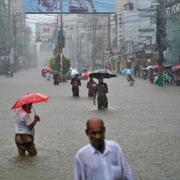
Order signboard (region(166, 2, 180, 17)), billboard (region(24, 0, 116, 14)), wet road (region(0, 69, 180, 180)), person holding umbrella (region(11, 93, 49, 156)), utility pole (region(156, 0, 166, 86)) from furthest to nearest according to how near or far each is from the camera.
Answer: signboard (region(166, 2, 180, 17)), billboard (region(24, 0, 116, 14)), utility pole (region(156, 0, 166, 86)), person holding umbrella (region(11, 93, 49, 156)), wet road (region(0, 69, 180, 180))

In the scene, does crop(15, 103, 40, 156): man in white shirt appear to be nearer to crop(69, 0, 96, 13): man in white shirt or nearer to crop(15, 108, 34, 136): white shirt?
crop(15, 108, 34, 136): white shirt

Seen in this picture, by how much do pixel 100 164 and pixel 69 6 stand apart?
4929 centimetres

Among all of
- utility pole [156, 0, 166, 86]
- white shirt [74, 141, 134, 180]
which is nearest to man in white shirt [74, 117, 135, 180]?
white shirt [74, 141, 134, 180]

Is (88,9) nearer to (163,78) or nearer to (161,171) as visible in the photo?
(163,78)

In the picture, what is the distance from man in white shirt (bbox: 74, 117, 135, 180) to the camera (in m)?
4.58

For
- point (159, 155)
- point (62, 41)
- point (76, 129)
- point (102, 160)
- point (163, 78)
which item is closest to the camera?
point (102, 160)

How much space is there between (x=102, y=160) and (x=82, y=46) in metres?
168

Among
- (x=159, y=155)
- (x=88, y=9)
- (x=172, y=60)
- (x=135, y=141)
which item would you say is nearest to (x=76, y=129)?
(x=135, y=141)

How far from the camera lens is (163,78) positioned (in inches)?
1773

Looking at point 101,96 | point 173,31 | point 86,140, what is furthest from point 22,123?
point 173,31

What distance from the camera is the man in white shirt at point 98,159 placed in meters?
4.58

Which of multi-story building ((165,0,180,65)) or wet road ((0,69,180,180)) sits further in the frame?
multi-story building ((165,0,180,65))

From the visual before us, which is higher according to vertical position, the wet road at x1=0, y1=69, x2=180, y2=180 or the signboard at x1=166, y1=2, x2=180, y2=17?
the signboard at x1=166, y1=2, x2=180, y2=17

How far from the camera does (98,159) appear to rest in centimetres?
458
